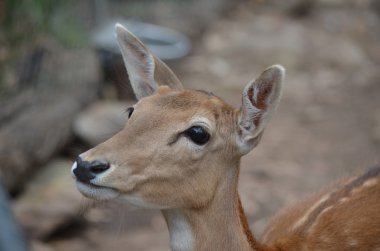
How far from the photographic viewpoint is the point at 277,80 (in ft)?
11.0

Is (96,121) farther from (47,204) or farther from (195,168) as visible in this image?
(195,168)

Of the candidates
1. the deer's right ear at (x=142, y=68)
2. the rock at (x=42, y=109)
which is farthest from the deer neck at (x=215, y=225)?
the rock at (x=42, y=109)

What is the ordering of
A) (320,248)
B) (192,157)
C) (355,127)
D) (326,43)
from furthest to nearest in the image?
(326,43) < (355,127) < (320,248) < (192,157)

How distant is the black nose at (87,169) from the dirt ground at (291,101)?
5.51ft

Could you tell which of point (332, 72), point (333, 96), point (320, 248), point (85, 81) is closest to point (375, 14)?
point (332, 72)

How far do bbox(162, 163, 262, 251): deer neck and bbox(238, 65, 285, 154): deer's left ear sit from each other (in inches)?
6.5

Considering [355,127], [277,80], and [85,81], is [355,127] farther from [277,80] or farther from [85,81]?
[277,80]

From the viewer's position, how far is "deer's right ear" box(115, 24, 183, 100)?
3.73 meters

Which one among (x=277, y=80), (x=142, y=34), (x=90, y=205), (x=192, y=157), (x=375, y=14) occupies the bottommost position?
(x=375, y=14)

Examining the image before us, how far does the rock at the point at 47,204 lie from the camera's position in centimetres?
599

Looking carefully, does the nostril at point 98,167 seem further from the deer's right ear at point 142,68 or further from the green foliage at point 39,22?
the green foliage at point 39,22

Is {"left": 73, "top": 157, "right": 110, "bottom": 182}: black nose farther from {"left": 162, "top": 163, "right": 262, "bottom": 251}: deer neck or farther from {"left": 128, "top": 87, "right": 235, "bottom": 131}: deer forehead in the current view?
{"left": 162, "top": 163, "right": 262, "bottom": 251}: deer neck

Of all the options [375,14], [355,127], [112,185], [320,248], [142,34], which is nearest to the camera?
[112,185]

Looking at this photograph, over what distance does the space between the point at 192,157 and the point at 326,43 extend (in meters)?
8.23
